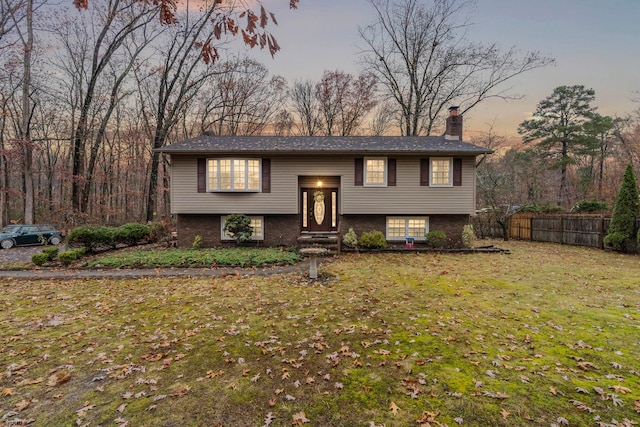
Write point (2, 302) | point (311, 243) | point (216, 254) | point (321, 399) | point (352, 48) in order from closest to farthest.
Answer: point (321, 399), point (2, 302), point (216, 254), point (311, 243), point (352, 48)

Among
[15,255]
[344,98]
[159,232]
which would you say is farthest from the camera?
[344,98]

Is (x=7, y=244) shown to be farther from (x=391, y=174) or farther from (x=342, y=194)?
(x=391, y=174)

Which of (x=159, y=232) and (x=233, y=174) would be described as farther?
(x=159, y=232)

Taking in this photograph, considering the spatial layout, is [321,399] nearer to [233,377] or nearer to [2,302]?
[233,377]

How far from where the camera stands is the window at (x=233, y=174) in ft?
46.3

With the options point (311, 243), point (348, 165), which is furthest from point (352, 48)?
point (311, 243)

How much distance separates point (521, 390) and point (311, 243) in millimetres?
10838

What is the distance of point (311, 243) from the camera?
13.9m

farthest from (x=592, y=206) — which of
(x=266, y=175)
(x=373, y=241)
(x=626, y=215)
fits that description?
(x=266, y=175)

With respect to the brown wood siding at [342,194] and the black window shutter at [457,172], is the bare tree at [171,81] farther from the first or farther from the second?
the black window shutter at [457,172]

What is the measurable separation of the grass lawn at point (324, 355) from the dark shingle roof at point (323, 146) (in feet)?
24.1

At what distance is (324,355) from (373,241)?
31.8 feet

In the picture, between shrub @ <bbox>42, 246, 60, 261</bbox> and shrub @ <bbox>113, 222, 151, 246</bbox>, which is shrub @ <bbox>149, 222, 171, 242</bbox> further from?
shrub @ <bbox>42, 246, 60, 261</bbox>

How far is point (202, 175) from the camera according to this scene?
1420 centimetres
